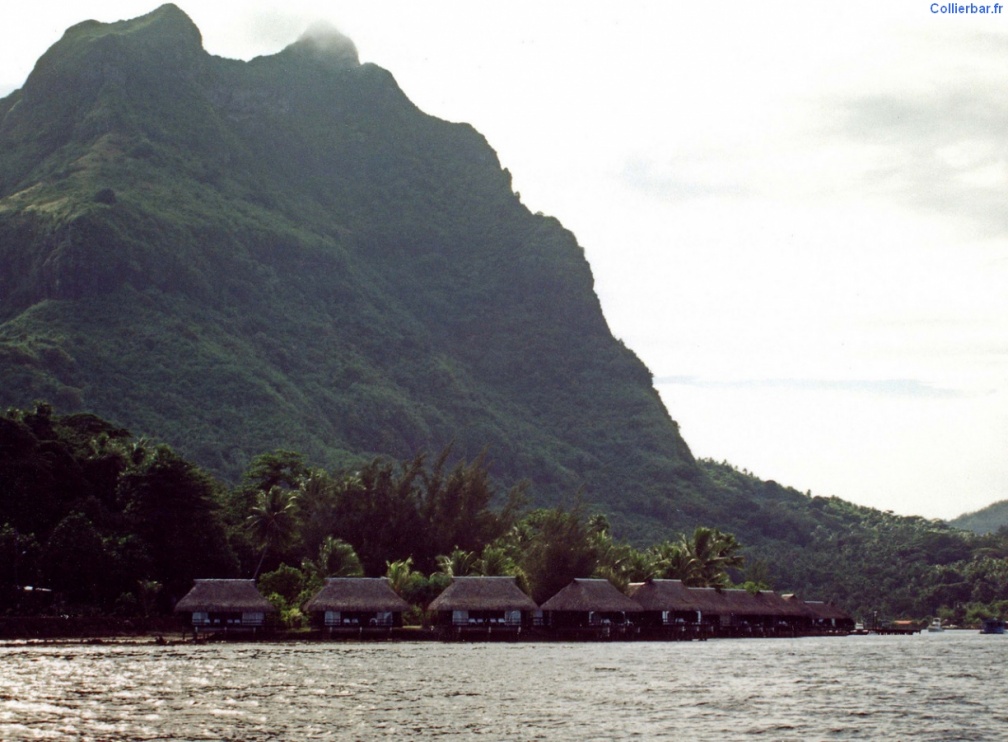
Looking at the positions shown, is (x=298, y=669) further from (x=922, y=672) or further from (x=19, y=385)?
(x=19, y=385)

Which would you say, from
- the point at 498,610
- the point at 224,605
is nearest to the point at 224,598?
the point at 224,605

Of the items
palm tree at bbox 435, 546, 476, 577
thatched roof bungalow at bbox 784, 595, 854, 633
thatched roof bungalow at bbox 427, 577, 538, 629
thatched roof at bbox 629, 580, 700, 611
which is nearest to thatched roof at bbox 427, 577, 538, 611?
thatched roof bungalow at bbox 427, 577, 538, 629

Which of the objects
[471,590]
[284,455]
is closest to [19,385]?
[284,455]

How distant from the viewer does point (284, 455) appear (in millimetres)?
113125

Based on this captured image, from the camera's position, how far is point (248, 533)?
303 feet

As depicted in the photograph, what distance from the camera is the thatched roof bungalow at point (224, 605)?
78.0 metres

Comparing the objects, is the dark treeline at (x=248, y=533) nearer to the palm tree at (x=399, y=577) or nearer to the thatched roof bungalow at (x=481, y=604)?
the palm tree at (x=399, y=577)

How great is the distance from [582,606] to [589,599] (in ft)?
2.43

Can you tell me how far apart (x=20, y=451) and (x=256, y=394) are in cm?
9651

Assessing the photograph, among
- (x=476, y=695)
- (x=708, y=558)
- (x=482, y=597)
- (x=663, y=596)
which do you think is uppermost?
(x=708, y=558)

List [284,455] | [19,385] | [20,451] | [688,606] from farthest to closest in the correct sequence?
[19,385], [284,455], [688,606], [20,451]

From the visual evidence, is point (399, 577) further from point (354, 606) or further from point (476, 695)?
point (476, 695)

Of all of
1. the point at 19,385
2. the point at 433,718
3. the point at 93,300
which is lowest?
the point at 433,718

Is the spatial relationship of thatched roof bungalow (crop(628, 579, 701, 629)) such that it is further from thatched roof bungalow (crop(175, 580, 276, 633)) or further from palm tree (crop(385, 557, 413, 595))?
thatched roof bungalow (crop(175, 580, 276, 633))
